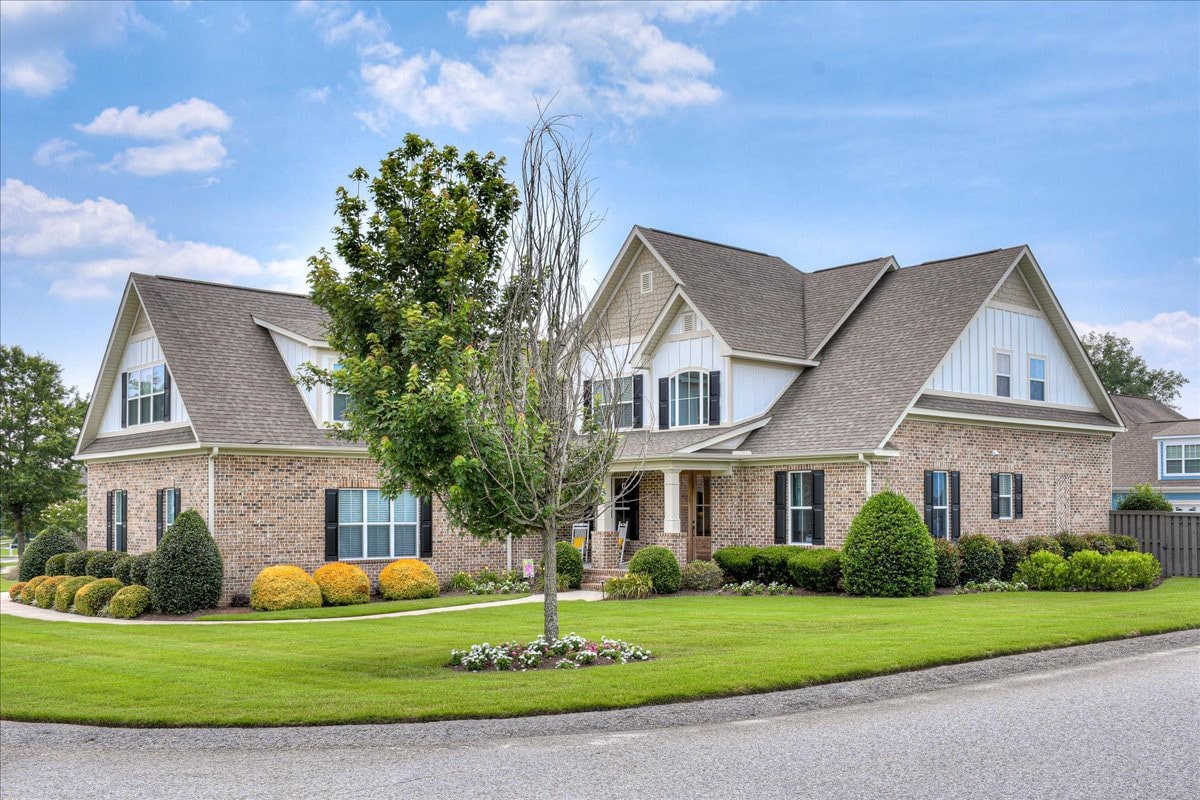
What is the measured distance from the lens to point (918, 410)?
82.0 feet

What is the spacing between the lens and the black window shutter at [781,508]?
2575 centimetres

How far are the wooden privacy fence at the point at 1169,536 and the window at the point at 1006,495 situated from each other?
4.64 metres

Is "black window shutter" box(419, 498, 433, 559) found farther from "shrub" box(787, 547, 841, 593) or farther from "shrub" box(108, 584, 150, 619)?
"shrub" box(787, 547, 841, 593)

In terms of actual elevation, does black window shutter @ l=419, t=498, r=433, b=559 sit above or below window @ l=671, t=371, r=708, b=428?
below

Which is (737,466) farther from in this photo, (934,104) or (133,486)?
(133,486)

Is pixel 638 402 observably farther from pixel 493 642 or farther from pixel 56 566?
pixel 56 566

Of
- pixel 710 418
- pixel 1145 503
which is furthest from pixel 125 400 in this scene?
pixel 1145 503

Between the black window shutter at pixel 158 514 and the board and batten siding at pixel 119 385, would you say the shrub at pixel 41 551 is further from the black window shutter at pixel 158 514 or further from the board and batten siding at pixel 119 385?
the black window shutter at pixel 158 514

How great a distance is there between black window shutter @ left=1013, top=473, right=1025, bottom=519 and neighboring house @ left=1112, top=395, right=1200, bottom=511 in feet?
71.6

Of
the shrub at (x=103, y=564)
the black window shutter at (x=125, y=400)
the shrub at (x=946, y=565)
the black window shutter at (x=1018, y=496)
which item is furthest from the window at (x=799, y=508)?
the black window shutter at (x=125, y=400)

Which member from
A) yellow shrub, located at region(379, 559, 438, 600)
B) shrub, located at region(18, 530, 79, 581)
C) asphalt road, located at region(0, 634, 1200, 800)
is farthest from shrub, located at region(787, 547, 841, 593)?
shrub, located at region(18, 530, 79, 581)

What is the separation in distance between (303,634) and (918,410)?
14.2 metres

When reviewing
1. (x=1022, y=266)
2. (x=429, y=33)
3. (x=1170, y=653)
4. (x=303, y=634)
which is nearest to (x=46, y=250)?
(x=429, y=33)

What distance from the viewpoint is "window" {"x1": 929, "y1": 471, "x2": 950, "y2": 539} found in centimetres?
2550
